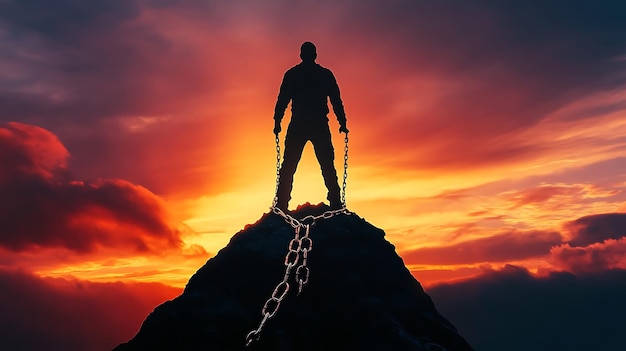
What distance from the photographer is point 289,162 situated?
20250mm

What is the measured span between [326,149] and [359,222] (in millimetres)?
2649

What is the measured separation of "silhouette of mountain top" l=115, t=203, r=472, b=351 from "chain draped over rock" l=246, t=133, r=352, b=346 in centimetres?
18

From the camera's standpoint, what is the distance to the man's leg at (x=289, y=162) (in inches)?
794

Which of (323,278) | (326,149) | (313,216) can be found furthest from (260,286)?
(326,149)

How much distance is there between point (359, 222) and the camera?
63.2ft

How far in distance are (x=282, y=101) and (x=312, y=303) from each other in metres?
6.86

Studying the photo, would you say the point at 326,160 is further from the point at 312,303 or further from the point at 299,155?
the point at 312,303

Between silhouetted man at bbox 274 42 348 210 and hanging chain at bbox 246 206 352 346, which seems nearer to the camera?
hanging chain at bbox 246 206 352 346

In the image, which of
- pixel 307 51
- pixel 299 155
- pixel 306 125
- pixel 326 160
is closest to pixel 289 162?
pixel 299 155

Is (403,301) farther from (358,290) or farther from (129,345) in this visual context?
(129,345)

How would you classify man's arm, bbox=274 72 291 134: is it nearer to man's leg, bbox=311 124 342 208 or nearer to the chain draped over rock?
the chain draped over rock

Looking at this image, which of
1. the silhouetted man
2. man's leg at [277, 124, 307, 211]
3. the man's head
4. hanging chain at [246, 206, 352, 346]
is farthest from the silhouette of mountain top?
the man's head

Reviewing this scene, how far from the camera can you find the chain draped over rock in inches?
631

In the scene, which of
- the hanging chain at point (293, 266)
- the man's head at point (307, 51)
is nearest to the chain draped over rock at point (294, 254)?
the hanging chain at point (293, 266)
